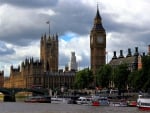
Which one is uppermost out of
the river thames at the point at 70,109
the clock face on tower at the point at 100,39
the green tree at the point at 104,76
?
the clock face on tower at the point at 100,39

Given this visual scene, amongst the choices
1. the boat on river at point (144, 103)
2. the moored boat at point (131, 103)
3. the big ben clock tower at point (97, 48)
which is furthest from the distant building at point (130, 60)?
the boat on river at point (144, 103)

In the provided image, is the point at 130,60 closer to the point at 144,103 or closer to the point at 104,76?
the point at 104,76

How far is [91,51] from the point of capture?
19600cm

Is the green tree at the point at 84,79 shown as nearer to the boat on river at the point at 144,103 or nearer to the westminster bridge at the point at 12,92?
the westminster bridge at the point at 12,92

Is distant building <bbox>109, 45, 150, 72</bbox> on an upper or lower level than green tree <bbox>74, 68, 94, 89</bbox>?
upper

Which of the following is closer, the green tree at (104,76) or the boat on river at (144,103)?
the boat on river at (144,103)

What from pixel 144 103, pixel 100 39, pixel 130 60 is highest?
pixel 100 39

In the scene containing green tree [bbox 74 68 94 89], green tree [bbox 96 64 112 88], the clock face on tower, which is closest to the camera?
green tree [bbox 96 64 112 88]

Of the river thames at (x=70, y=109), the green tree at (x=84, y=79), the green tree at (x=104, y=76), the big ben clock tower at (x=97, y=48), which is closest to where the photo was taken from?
the river thames at (x=70, y=109)

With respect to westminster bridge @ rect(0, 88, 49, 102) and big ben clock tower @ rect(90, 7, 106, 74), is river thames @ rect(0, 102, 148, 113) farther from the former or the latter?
big ben clock tower @ rect(90, 7, 106, 74)

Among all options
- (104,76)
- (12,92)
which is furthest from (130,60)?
(12,92)

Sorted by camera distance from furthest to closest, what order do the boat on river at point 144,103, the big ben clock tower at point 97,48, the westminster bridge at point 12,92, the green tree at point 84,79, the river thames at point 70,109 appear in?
the big ben clock tower at point 97,48
the westminster bridge at point 12,92
the green tree at point 84,79
the boat on river at point 144,103
the river thames at point 70,109

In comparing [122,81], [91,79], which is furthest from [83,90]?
[122,81]

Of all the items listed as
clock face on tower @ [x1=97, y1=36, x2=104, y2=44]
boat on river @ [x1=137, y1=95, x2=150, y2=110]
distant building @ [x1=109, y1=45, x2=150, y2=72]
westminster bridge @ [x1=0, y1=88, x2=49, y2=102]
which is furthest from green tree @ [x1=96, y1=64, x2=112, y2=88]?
boat on river @ [x1=137, y1=95, x2=150, y2=110]
